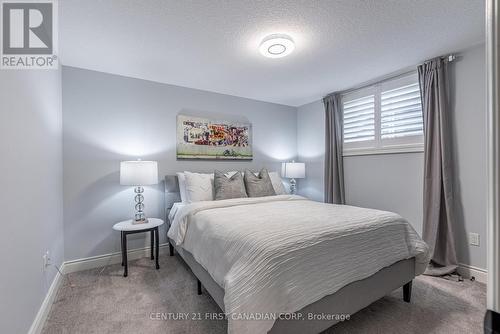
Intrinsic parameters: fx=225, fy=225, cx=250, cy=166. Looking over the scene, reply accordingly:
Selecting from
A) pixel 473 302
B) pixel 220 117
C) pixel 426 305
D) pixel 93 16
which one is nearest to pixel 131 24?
pixel 93 16

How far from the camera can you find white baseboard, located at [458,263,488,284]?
7.19 ft

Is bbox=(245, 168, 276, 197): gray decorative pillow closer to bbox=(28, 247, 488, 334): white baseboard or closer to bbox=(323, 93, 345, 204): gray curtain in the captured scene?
bbox=(323, 93, 345, 204): gray curtain

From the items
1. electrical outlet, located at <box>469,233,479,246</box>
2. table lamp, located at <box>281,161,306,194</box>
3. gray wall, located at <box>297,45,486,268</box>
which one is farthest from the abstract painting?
electrical outlet, located at <box>469,233,479,246</box>

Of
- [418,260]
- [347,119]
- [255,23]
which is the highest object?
[255,23]

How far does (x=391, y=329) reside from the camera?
61.6 inches

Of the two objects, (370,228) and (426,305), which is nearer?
(370,228)

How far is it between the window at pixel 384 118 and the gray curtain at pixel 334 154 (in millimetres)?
105

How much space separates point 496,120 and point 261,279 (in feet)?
3.64

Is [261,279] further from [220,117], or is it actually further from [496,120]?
[220,117]

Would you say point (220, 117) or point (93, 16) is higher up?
point (93, 16)

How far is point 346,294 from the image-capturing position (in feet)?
4.84

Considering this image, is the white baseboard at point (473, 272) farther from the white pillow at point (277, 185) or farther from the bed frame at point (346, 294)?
the white pillow at point (277, 185)

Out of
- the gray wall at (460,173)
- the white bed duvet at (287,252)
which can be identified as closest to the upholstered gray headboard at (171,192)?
the white bed duvet at (287,252)
